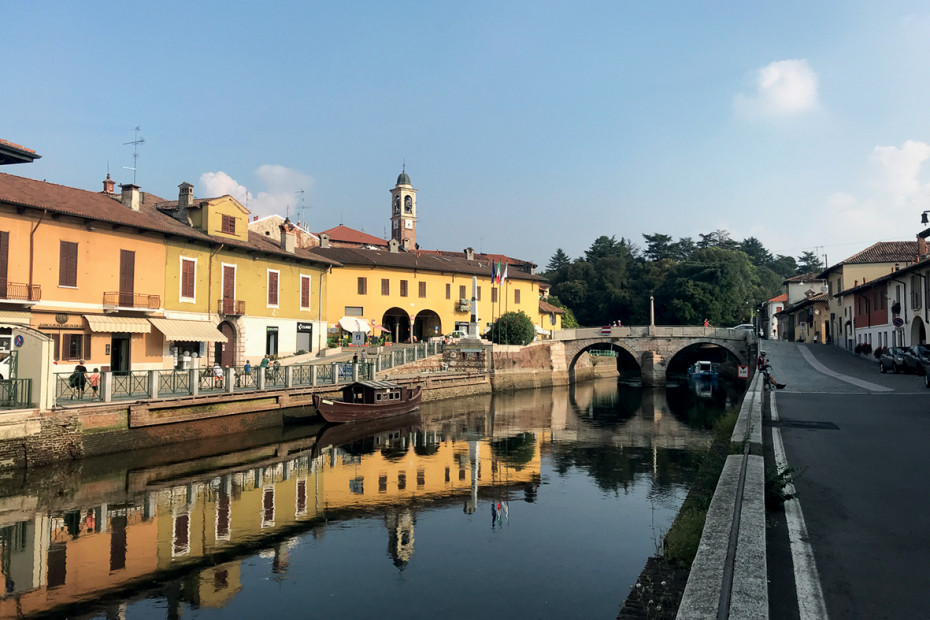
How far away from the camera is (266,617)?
10.1 metres

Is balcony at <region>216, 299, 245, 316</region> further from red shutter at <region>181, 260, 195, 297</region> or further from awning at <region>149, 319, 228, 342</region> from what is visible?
red shutter at <region>181, 260, 195, 297</region>

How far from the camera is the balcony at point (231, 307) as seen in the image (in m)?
33.8

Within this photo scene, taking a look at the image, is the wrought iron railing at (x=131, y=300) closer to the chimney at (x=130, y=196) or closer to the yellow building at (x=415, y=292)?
the chimney at (x=130, y=196)

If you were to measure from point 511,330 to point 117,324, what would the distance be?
3152 cm

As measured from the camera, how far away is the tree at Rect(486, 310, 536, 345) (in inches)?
2085

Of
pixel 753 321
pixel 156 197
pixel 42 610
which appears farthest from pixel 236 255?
pixel 753 321

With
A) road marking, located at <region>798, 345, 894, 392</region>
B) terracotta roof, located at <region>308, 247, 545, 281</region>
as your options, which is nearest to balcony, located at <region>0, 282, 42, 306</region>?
terracotta roof, located at <region>308, 247, 545, 281</region>

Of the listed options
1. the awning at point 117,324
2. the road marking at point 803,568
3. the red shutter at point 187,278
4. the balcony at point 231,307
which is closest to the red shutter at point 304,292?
the balcony at point 231,307

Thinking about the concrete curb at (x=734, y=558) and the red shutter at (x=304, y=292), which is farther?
the red shutter at (x=304, y=292)

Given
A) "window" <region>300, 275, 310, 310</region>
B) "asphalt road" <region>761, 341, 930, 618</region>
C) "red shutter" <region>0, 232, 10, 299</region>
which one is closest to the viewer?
"asphalt road" <region>761, 341, 930, 618</region>

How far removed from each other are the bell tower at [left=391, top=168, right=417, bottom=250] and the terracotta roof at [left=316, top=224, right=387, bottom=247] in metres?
13.7

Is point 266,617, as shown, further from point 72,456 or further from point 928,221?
point 928,221

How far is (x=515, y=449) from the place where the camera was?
83.8 ft

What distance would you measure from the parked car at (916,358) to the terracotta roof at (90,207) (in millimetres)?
33515
